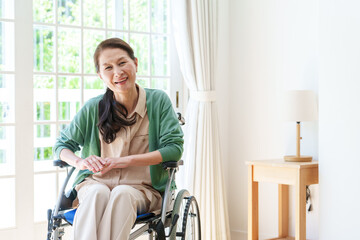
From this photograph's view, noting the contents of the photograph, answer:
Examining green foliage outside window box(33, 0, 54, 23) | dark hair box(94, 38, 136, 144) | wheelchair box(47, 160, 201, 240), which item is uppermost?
green foliage outside window box(33, 0, 54, 23)

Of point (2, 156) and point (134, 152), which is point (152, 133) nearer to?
point (134, 152)

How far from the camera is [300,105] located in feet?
10.4

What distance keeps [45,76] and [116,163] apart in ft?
4.11

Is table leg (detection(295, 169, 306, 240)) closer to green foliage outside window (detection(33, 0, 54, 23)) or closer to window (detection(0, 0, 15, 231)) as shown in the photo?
window (detection(0, 0, 15, 231))

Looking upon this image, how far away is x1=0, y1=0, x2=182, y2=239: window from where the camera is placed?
3156 millimetres

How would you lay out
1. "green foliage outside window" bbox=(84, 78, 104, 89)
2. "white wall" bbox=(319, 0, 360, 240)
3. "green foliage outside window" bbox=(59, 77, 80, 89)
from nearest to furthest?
"white wall" bbox=(319, 0, 360, 240), "green foliage outside window" bbox=(59, 77, 80, 89), "green foliage outside window" bbox=(84, 78, 104, 89)

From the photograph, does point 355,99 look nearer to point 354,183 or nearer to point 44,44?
point 354,183

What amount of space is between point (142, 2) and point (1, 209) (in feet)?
5.89

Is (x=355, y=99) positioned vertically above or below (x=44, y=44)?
below

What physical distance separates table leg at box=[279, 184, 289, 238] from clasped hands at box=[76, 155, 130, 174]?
5.18ft

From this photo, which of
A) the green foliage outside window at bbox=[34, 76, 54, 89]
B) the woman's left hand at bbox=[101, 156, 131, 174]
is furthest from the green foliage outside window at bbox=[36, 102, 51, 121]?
the woman's left hand at bbox=[101, 156, 131, 174]

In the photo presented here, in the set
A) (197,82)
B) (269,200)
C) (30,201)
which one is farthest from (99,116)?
(269,200)

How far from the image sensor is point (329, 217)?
3.00 metres

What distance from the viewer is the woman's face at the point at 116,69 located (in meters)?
2.47
